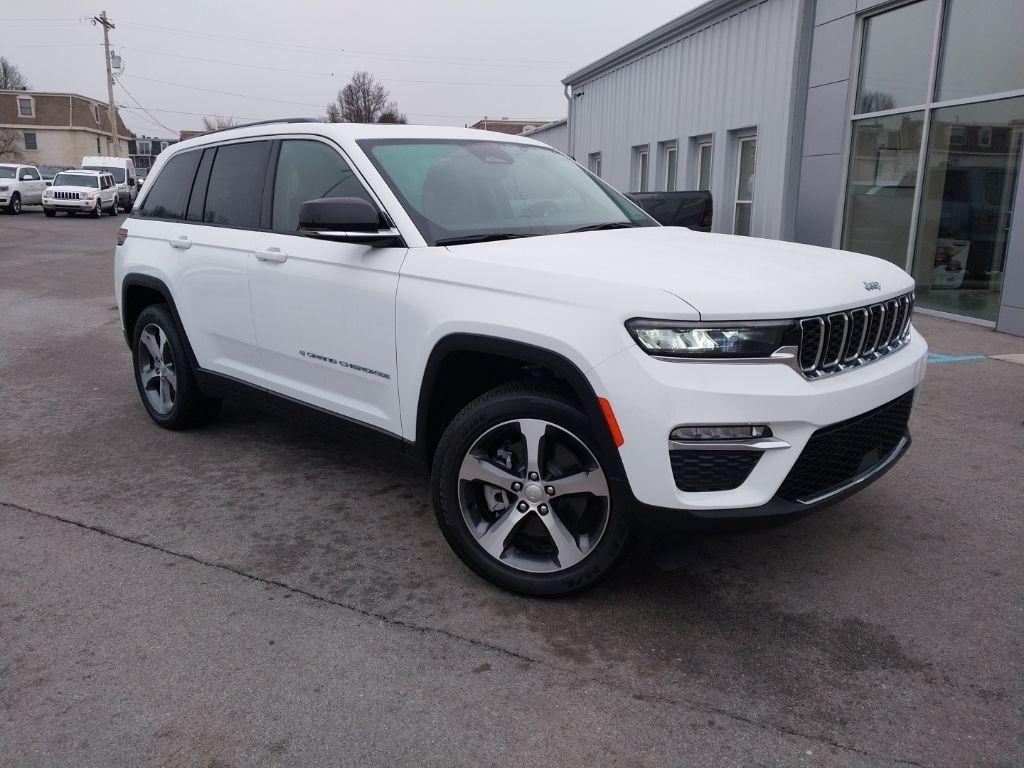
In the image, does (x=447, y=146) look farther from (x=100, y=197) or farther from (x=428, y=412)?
(x=100, y=197)

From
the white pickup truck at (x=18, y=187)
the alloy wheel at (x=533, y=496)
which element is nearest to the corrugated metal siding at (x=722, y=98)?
the alloy wheel at (x=533, y=496)

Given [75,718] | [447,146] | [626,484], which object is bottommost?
[75,718]

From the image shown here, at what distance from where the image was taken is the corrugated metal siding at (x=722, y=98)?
41.9 ft

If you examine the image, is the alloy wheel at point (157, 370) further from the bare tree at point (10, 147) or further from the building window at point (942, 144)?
the bare tree at point (10, 147)

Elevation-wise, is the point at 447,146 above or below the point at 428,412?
above

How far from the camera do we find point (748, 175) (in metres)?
14.3

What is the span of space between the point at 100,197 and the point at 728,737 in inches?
1433

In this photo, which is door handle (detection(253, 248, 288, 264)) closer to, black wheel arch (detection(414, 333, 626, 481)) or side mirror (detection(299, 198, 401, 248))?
side mirror (detection(299, 198, 401, 248))

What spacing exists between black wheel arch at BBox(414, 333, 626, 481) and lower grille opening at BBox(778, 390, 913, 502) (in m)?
0.60

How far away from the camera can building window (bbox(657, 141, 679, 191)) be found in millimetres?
17234

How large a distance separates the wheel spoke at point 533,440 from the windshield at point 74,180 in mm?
34963

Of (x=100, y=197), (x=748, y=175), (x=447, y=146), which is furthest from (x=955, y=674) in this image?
(x=100, y=197)

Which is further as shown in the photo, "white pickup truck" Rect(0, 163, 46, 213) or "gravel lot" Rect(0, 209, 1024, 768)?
"white pickup truck" Rect(0, 163, 46, 213)

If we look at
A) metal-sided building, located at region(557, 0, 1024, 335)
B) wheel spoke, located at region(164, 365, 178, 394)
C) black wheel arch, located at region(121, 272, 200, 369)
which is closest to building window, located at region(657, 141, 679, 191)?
metal-sided building, located at region(557, 0, 1024, 335)
